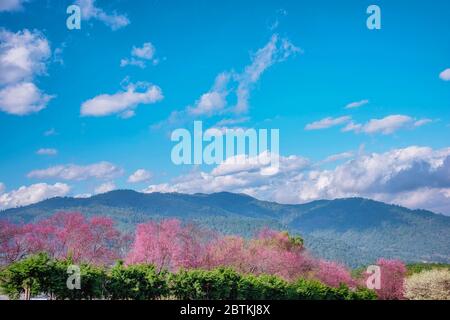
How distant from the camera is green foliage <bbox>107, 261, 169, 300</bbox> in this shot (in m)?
28.9

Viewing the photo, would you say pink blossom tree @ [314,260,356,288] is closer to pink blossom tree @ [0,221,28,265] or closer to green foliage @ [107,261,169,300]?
green foliage @ [107,261,169,300]

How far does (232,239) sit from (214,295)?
22741mm

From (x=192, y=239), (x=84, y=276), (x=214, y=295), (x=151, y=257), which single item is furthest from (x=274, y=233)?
(x=84, y=276)

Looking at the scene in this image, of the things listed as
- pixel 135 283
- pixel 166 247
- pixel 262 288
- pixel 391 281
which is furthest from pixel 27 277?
pixel 391 281

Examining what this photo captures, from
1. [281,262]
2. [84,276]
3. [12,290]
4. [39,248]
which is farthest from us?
[281,262]

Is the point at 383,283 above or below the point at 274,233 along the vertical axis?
below

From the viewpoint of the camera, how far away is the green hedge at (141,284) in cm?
2483

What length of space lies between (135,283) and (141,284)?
15.1 inches

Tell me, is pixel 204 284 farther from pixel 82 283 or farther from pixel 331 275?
pixel 331 275

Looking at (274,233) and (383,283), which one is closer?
(274,233)

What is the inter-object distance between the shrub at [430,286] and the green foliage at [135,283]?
32.5 meters
